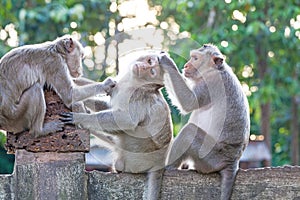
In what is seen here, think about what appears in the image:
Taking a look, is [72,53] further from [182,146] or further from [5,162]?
[5,162]

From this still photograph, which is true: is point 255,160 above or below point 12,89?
below

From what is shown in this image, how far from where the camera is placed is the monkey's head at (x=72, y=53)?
4289mm

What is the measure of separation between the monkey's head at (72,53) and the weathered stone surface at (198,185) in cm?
68

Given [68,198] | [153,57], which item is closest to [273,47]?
[153,57]

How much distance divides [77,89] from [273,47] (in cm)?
548

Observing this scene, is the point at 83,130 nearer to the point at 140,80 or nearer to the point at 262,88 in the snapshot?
the point at 140,80

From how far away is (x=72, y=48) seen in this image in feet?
14.2

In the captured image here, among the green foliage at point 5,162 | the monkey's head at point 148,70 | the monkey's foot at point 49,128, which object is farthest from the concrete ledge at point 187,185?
the green foliage at point 5,162

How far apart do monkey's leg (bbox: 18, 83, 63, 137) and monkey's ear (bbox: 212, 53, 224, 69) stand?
1.28 meters

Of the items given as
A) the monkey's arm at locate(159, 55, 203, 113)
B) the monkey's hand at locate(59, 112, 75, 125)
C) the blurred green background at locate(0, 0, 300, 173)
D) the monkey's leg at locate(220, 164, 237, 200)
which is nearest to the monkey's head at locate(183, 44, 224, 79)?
the monkey's arm at locate(159, 55, 203, 113)

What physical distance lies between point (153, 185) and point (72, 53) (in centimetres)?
99

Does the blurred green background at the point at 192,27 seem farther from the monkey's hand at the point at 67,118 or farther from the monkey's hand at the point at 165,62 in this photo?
the monkey's hand at the point at 67,118

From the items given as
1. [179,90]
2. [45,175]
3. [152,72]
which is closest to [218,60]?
[179,90]

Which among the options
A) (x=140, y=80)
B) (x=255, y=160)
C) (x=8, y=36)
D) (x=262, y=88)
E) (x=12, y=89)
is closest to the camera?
(x=12, y=89)
